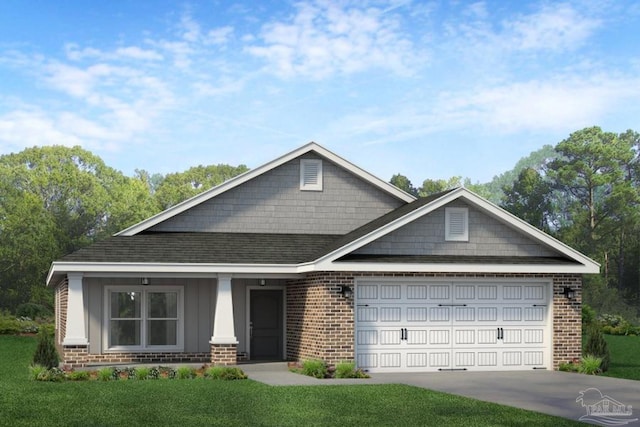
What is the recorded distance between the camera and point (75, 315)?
24.8 meters

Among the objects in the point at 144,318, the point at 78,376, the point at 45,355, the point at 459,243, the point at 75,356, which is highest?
the point at 459,243

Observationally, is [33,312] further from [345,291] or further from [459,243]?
[459,243]

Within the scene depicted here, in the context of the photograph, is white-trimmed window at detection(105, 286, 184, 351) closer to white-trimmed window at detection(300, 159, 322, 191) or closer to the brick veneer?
the brick veneer

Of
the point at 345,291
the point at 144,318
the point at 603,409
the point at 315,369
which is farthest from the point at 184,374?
the point at 603,409

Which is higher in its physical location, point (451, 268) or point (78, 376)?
point (451, 268)

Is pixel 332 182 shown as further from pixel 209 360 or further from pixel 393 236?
pixel 209 360

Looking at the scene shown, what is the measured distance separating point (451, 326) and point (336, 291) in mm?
3398

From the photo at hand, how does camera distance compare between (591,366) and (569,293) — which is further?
(569,293)

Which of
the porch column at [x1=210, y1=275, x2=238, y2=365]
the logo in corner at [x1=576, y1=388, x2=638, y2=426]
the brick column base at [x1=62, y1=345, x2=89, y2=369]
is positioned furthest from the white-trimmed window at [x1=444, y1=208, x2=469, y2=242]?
the brick column base at [x1=62, y1=345, x2=89, y2=369]

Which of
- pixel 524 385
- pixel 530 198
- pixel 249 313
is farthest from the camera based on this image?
pixel 530 198

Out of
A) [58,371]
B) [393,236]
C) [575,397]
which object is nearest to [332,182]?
[393,236]

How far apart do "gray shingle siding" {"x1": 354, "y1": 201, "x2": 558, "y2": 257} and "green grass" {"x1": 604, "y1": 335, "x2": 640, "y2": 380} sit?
367cm

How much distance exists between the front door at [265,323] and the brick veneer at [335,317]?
0.92m

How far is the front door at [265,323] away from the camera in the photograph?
29141 millimetres
